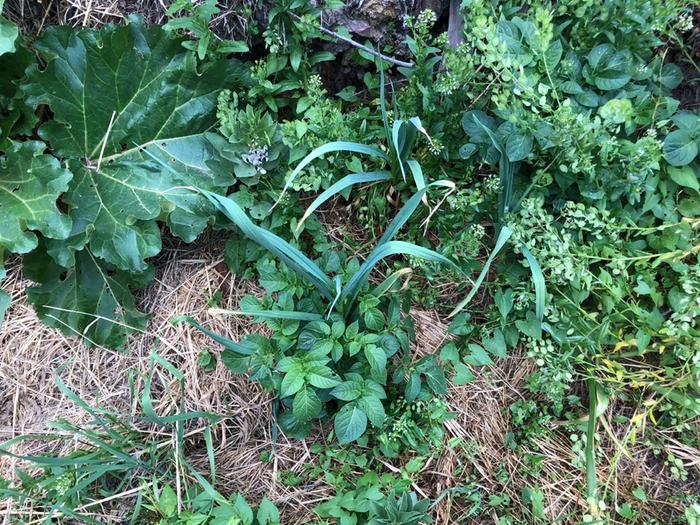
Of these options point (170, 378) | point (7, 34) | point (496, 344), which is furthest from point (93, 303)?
point (496, 344)

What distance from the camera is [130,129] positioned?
1797 mm

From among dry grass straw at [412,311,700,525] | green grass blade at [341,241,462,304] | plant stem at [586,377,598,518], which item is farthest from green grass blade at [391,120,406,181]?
plant stem at [586,377,598,518]

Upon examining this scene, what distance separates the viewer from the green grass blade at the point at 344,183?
152 cm

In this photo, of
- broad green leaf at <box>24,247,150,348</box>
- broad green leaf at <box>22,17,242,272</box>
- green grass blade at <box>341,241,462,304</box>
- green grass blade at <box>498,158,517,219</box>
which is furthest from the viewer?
broad green leaf at <box>24,247,150,348</box>

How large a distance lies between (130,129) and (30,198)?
1.32ft

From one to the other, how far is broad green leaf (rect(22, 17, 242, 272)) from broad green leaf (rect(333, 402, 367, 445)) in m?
0.77

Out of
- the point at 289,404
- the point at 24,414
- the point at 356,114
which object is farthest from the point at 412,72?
the point at 24,414

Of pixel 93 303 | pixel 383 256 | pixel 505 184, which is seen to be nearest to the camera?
pixel 383 256

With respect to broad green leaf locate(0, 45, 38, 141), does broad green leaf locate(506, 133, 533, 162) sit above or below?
above

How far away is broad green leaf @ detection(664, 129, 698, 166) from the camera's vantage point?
4.91ft

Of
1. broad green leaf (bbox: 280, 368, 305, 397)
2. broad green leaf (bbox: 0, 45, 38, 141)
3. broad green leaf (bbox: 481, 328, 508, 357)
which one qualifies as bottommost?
broad green leaf (bbox: 280, 368, 305, 397)

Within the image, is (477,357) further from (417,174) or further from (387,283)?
(417,174)

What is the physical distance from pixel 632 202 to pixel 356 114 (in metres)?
0.92

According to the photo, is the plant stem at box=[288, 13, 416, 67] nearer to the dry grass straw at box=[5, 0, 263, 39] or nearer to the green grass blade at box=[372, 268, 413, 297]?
the dry grass straw at box=[5, 0, 263, 39]
